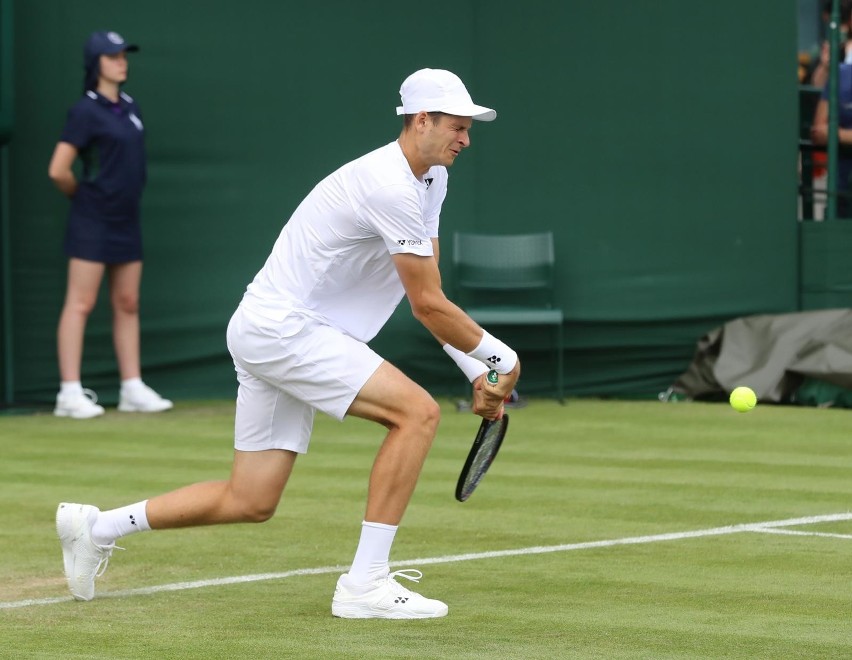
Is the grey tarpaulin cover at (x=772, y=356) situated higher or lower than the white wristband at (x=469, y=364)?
lower

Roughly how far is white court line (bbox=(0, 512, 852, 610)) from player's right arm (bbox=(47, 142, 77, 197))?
5.41 meters

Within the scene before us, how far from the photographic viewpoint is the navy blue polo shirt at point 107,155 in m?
11.1

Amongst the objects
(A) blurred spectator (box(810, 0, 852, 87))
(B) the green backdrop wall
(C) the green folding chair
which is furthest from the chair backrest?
(A) blurred spectator (box(810, 0, 852, 87))

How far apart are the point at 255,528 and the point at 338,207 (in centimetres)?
213

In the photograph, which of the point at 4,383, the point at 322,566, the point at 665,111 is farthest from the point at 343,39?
the point at 322,566

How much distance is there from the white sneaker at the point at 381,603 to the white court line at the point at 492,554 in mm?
722

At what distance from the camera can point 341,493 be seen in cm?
817

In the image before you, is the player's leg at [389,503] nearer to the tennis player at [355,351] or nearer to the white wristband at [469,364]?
the tennis player at [355,351]

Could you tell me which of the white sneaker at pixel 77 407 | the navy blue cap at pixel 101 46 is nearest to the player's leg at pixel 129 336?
the white sneaker at pixel 77 407

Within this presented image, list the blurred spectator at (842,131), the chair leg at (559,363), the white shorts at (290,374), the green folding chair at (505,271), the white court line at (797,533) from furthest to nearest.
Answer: the blurred spectator at (842,131) < the green folding chair at (505,271) < the chair leg at (559,363) < the white court line at (797,533) < the white shorts at (290,374)

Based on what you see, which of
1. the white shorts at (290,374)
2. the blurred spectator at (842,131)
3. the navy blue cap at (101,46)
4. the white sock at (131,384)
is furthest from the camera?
the blurred spectator at (842,131)

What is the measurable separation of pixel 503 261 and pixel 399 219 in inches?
290

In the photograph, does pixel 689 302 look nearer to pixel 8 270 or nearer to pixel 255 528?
pixel 8 270

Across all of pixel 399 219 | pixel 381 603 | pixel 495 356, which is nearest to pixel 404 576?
pixel 381 603
